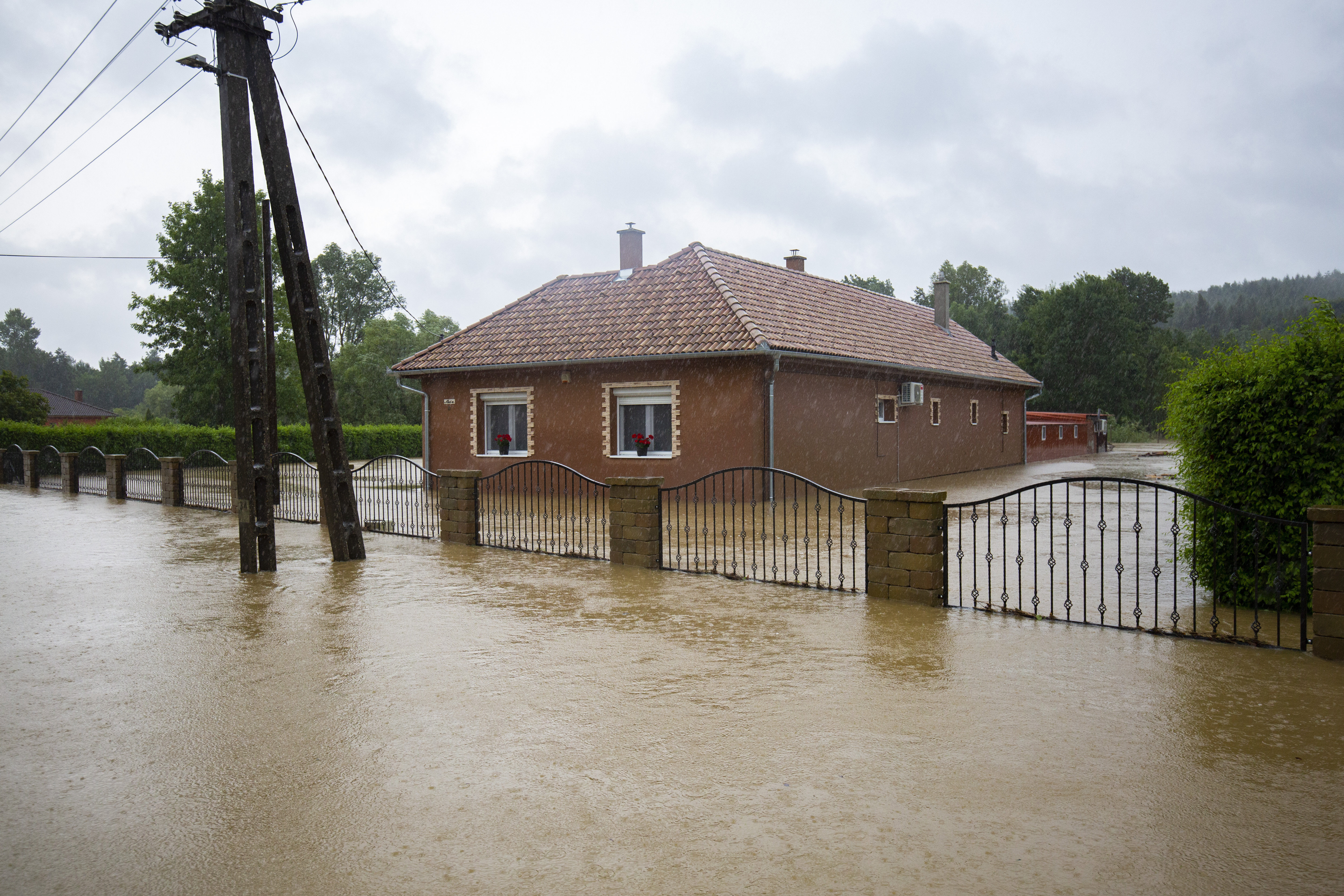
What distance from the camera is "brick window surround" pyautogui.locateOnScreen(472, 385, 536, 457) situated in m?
21.4

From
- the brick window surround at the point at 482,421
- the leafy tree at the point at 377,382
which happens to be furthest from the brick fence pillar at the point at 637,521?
the leafy tree at the point at 377,382

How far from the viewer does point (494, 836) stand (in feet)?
12.4

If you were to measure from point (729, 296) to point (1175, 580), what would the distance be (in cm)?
1394

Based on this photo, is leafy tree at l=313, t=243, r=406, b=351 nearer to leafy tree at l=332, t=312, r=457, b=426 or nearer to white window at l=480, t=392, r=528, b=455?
leafy tree at l=332, t=312, r=457, b=426

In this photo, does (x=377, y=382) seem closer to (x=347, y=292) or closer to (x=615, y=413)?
(x=347, y=292)

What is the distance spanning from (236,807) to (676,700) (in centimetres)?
235

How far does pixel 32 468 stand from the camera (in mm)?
23984

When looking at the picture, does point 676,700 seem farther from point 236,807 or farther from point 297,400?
point 297,400

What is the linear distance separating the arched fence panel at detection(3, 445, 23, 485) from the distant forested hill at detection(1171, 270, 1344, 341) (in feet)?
250

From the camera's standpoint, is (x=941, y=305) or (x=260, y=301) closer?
(x=260, y=301)

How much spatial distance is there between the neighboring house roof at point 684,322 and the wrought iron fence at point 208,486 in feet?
15.7

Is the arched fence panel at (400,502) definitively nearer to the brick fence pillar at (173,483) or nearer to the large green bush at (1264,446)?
the brick fence pillar at (173,483)

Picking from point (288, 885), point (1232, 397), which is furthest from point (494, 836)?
point (1232, 397)

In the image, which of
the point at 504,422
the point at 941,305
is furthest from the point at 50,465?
the point at 941,305
